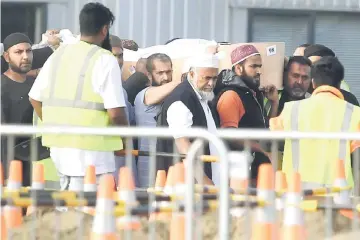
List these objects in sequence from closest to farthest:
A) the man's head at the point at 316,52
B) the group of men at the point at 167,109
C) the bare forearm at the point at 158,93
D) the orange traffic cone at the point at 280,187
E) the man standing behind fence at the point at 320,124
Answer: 1. the orange traffic cone at the point at 280,187
2. the man standing behind fence at the point at 320,124
3. the group of men at the point at 167,109
4. the bare forearm at the point at 158,93
5. the man's head at the point at 316,52

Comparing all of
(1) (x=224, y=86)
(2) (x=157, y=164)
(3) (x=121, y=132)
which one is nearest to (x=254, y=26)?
(1) (x=224, y=86)

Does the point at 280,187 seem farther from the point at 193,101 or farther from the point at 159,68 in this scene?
the point at 159,68

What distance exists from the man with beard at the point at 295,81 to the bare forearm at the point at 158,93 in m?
1.05

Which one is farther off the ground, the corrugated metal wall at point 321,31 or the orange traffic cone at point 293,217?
the corrugated metal wall at point 321,31

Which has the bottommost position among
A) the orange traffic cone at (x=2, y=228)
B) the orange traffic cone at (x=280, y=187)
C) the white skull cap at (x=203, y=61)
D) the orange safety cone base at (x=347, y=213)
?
the orange traffic cone at (x=2, y=228)

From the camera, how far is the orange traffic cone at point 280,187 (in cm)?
632

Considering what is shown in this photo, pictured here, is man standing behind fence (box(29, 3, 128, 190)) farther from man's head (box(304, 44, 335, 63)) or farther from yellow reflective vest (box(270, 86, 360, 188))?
man's head (box(304, 44, 335, 63))

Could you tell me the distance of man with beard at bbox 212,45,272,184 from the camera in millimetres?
9320

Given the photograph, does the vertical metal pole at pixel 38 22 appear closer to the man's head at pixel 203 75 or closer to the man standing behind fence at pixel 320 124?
the man's head at pixel 203 75

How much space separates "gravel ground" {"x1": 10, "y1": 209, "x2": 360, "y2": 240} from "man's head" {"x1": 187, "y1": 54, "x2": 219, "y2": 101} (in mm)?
2315

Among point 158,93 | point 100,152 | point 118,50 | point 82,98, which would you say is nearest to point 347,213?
point 100,152

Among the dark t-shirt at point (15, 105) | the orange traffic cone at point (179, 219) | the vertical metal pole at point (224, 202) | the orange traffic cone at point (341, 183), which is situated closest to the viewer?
the vertical metal pole at point (224, 202)

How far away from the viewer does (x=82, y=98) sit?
7980mm

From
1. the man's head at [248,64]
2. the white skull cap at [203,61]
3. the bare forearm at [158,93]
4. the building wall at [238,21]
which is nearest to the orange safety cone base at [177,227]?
the white skull cap at [203,61]
